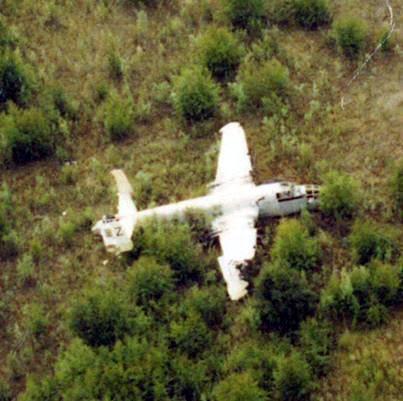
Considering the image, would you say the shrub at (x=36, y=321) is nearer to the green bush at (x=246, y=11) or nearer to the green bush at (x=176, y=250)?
the green bush at (x=176, y=250)

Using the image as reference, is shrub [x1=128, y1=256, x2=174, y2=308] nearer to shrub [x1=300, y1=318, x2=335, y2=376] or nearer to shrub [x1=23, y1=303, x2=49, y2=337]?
shrub [x1=23, y1=303, x2=49, y2=337]

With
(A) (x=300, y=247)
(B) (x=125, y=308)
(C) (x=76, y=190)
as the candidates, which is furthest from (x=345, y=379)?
(C) (x=76, y=190)

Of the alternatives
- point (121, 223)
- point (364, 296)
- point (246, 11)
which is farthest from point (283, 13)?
point (364, 296)

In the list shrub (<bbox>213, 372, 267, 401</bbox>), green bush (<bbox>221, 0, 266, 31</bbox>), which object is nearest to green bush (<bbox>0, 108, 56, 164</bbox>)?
green bush (<bbox>221, 0, 266, 31</bbox>)

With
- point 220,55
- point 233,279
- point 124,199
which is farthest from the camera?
point 220,55

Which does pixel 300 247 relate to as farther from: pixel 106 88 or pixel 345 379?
pixel 106 88

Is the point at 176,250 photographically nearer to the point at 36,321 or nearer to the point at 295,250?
the point at 295,250

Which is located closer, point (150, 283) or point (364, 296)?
point (364, 296)
